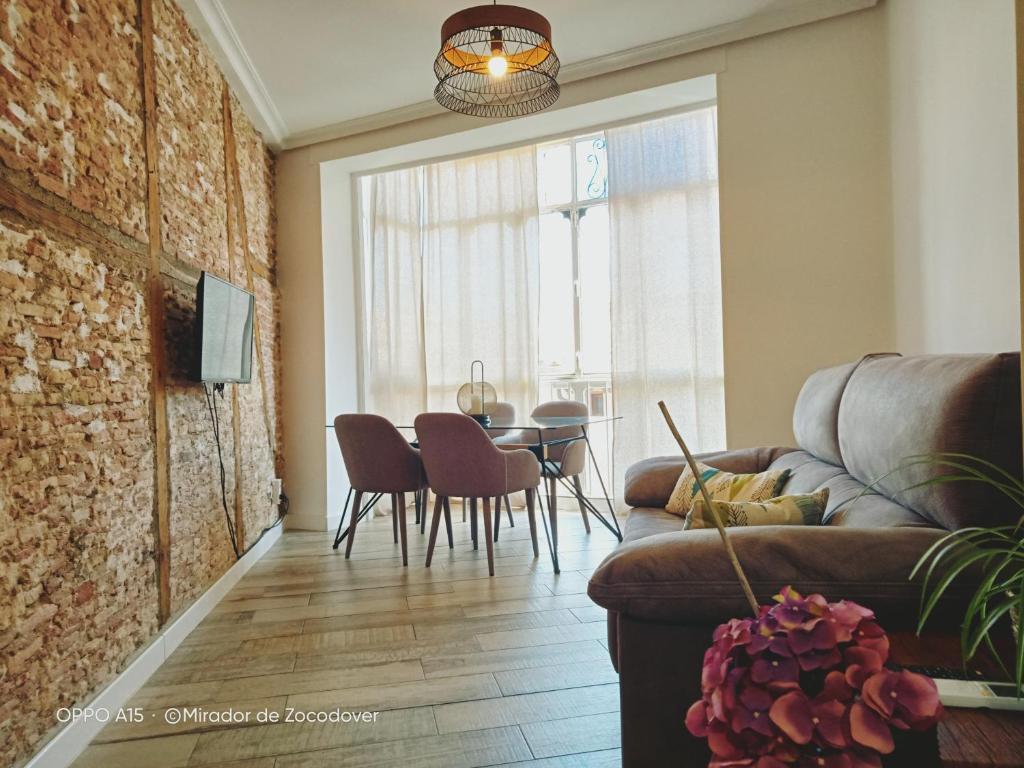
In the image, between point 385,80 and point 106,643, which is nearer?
point 106,643

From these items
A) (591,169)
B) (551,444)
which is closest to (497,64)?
(551,444)

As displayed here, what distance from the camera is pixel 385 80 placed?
13.3 feet

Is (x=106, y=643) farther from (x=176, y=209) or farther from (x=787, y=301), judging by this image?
(x=787, y=301)

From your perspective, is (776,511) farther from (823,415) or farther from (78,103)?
(78,103)

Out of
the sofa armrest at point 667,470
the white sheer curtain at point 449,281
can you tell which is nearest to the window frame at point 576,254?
the white sheer curtain at point 449,281

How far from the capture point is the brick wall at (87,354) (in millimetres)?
1732

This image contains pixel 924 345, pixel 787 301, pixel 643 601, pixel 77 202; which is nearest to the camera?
pixel 643 601

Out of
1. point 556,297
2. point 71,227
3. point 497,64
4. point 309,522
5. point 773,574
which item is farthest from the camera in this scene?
point 556,297

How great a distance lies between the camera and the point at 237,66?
12.2 ft

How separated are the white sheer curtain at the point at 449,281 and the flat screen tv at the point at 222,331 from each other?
1910mm

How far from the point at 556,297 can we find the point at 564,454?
1.65 metres

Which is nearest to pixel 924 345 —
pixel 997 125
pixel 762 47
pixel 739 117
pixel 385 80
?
pixel 997 125

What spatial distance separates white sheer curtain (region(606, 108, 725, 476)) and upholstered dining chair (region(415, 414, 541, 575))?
1491 mm

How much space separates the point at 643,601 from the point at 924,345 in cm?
230
